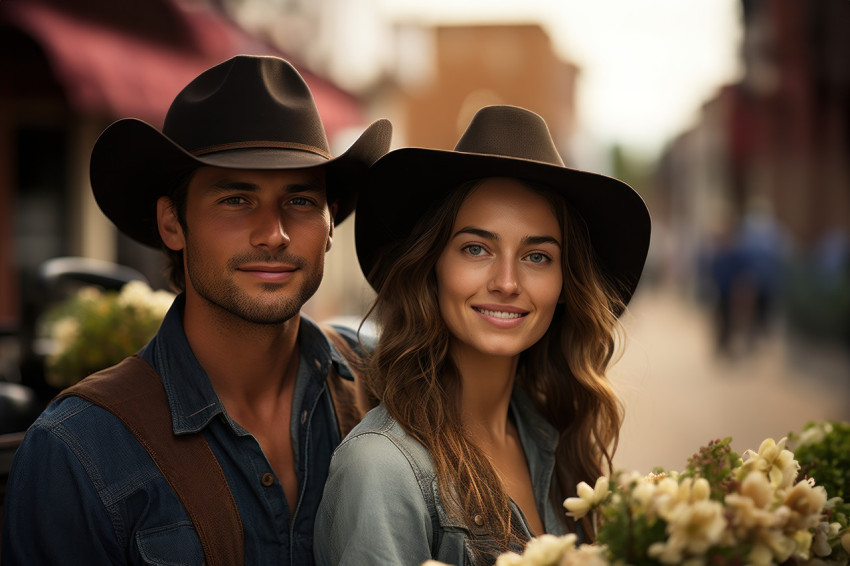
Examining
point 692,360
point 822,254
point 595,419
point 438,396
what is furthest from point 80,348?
point 692,360

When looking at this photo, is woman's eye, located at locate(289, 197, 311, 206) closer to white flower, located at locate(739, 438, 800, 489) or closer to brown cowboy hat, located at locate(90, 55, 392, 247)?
brown cowboy hat, located at locate(90, 55, 392, 247)

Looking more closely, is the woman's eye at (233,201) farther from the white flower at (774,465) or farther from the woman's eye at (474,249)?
the white flower at (774,465)

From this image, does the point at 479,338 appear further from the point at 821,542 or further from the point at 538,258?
the point at 821,542

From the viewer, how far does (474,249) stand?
8.35ft

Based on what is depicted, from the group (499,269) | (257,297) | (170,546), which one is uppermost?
(499,269)

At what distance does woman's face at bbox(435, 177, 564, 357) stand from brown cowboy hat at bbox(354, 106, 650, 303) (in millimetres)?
85

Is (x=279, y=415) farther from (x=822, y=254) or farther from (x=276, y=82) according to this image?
(x=822, y=254)

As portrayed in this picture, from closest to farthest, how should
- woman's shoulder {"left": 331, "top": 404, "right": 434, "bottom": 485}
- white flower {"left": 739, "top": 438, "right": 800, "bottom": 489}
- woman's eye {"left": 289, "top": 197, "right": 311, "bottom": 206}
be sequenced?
1. white flower {"left": 739, "top": 438, "right": 800, "bottom": 489}
2. woman's shoulder {"left": 331, "top": 404, "right": 434, "bottom": 485}
3. woman's eye {"left": 289, "top": 197, "right": 311, "bottom": 206}

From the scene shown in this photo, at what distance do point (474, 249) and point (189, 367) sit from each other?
37.5 inches

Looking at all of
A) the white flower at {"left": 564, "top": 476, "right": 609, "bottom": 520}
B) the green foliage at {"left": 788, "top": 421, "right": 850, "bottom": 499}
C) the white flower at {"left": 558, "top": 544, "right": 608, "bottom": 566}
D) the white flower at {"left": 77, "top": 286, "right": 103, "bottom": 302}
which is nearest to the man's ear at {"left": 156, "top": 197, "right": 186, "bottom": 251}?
the white flower at {"left": 77, "top": 286, "right": 103, "bottom": 302}

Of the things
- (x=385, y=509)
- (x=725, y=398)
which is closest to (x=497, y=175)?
(x=385, y=509)

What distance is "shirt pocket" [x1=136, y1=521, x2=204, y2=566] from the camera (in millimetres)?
2344

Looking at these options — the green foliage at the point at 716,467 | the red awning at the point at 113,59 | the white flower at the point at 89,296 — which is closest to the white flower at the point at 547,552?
→ the green foliage at the point at 716,467

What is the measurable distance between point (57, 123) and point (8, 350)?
427 centimetres
